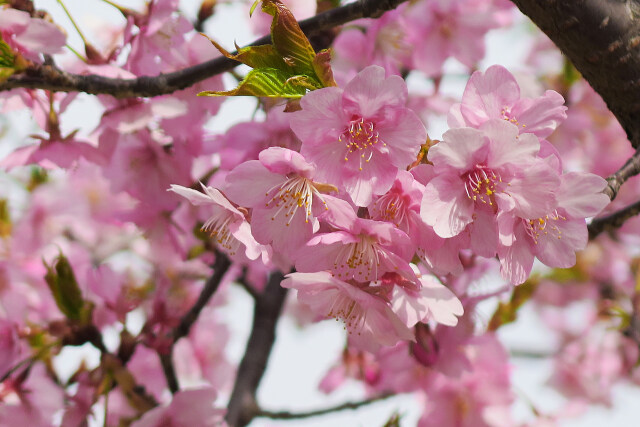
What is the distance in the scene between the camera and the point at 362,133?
3.37 ft

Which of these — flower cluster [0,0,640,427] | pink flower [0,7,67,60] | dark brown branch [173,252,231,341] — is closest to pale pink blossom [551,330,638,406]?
flower cluster [0,0,640,427]

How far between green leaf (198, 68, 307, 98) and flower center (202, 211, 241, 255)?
0.25 metres

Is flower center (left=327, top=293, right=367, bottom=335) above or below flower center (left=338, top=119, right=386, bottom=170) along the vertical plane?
below

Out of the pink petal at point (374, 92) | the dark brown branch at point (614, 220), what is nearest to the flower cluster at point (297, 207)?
the pink petal at point (374, 92)

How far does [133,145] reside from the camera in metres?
1.89

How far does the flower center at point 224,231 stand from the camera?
1.16 meters

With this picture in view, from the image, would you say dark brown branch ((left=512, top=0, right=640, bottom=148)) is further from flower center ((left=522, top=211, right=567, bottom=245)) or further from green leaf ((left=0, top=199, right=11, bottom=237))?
green leaf ((left=0, top=199, right=11, bottom=237))

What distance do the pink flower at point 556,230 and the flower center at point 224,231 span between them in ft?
1.55

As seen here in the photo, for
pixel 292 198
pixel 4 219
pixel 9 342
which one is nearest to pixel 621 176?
pixel 292 198

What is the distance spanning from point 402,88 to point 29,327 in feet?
4.95

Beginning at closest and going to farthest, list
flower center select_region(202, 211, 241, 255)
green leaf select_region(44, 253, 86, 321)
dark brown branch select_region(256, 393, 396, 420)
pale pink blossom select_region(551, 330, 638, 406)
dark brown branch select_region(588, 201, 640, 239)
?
flower center select_region(202, 211, 241, 255) → dark brown branch select_region(588, 201, 640, 239) → green leaf select_region(44, 253, 86, 321) → dark brown branch select_region(256, 393, 396, 420) → pale pink blossom select_region(551, 330, 638, 406)

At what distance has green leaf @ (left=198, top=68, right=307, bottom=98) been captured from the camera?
3.22 feet

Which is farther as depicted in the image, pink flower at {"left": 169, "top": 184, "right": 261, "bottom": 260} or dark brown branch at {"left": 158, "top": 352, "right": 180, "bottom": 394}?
dark brown branch at {"left": 158, "top": 352, "right": 180, "bottom": 394}

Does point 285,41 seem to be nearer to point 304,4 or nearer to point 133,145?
point 133,145
